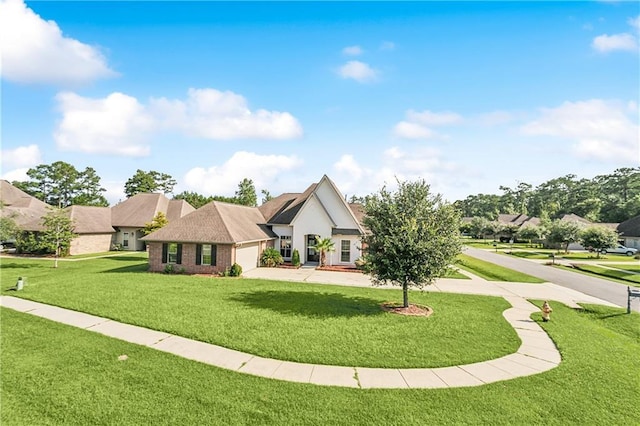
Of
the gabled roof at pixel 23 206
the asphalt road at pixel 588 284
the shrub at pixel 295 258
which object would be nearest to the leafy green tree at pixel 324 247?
the shrub at pixel 295 258

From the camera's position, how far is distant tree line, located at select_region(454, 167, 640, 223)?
226ft

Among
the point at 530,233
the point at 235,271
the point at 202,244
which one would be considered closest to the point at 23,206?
the point at 202,244

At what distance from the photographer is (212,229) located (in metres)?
22.6

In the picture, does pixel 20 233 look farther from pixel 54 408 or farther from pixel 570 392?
pixel 570 392

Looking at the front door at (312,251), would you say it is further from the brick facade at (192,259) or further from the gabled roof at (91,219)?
the gabled roof at (91,219)

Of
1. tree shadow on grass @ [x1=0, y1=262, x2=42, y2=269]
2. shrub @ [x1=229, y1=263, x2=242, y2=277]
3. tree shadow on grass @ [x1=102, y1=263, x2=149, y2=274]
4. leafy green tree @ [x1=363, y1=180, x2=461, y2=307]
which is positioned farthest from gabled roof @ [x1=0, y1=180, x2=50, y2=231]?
leafy green tree @ [x1=363, y1=180, x2=461, y2=307]

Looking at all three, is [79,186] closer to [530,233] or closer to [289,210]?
[289,210]

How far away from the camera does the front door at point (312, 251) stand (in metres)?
27.6

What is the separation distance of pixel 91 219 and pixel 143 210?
16.9 ft

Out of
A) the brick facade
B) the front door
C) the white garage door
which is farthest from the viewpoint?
the front door

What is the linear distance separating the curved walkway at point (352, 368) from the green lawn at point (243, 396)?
12.4 inches

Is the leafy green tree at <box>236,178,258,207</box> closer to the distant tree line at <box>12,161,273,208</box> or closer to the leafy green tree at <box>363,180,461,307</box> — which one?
the distant tree line at <box>12,161,273,208</box>

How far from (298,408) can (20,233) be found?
36622 millimetres

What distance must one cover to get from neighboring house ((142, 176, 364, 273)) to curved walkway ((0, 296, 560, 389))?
439 inches
